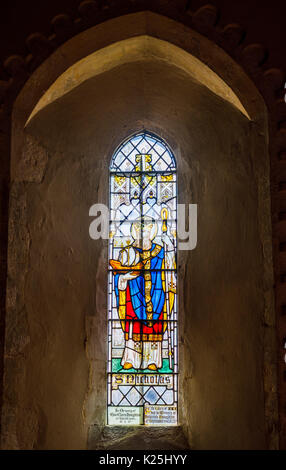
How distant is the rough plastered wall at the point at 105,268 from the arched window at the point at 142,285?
0.29 ft

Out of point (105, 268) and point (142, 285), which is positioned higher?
point (105, 268)

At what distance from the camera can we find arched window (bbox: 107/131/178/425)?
14.4 feet

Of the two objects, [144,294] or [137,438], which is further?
[144,294]

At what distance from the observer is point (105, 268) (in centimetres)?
455

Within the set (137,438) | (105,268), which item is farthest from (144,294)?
(137,438)

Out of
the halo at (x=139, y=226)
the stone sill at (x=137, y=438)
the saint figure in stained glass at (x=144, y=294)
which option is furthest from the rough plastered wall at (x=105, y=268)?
the halo at (x=139, y=226)

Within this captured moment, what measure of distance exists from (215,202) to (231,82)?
940 mm

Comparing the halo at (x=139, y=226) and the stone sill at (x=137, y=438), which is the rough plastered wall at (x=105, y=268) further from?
the halo at (x=139, y=226)

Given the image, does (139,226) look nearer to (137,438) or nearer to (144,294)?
(144,294)

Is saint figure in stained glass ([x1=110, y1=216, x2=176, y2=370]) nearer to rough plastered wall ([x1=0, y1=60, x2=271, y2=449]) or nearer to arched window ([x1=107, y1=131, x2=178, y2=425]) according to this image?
arched window ([x1=107, y1=131, x2=178, y2=425])

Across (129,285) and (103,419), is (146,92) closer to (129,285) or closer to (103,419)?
(129,285)

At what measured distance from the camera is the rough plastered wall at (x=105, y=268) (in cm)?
359

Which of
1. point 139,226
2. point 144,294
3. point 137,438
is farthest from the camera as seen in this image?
point 139,226

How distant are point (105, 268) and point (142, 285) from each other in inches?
11.9
